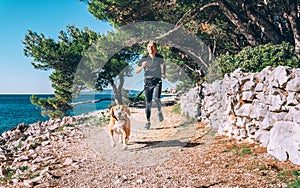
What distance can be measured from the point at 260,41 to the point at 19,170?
398 inches

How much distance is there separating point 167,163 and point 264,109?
7.15 ft

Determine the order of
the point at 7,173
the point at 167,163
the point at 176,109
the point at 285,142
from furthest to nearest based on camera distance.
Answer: the point at 176,109, the point at 7,173, the point at 167,163, the point at 285,142

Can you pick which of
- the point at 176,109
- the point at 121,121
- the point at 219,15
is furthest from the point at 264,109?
the point at 219,15

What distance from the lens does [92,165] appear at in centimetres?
572

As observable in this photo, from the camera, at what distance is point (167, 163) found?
546cm

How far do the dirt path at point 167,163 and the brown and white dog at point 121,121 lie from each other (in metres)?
0.32

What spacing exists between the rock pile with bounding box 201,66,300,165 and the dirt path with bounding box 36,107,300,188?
26 cm

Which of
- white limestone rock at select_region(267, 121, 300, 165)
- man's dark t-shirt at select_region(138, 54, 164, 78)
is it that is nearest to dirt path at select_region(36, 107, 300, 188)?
white limestone rock at select_region(267, 121, 300, 165)

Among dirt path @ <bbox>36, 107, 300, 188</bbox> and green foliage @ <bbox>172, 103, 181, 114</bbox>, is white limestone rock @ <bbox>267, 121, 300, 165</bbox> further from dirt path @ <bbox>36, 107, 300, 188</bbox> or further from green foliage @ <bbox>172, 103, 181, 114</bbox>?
green foliage @ <bbox>172, 103, 181, 114</bbox>

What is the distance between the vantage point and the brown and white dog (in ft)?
19.2

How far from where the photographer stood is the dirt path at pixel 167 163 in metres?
4.45

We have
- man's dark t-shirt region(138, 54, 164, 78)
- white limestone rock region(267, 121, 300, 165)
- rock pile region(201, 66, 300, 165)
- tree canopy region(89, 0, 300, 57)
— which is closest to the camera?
white limestone rock region(267, 121, 300, 165)

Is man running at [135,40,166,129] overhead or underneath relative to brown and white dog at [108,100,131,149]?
overhead

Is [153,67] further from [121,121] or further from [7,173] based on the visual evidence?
[7,173]
